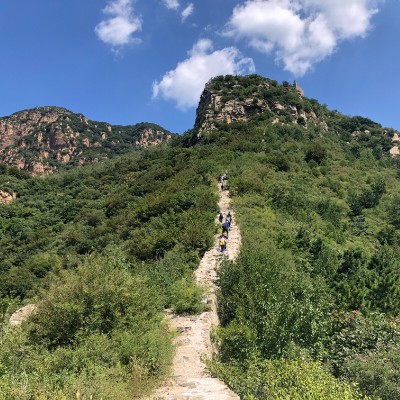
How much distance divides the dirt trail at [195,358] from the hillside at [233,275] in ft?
0.91

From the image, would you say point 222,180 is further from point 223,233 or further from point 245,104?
point 245,104

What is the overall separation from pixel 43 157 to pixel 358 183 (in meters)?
107

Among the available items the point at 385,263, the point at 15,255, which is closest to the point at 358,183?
the point at 385,263

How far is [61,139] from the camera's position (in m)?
127

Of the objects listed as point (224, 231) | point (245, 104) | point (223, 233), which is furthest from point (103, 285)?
point (245, 104)

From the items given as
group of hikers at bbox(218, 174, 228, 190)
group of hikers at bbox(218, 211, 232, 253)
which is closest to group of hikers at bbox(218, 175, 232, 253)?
group of hikers at bbox(218, 211, 232, 253)

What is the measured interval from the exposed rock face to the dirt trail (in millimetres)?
40128

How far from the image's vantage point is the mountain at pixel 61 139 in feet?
392

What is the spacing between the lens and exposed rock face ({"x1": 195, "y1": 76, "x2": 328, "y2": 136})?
51.7 m

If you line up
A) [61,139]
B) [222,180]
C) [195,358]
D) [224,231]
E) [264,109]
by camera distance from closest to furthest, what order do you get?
1. [195,358]
2. [224,231]
3. [222,180]
4. [264,109]
5. [61,139]

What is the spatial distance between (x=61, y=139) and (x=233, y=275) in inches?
4964

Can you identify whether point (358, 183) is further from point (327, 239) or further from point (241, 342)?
point (241, 342)

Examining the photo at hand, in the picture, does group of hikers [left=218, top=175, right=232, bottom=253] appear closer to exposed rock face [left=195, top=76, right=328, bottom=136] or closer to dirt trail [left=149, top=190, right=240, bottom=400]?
dirt trail [left=149, top=190, right=240, bottom=400]

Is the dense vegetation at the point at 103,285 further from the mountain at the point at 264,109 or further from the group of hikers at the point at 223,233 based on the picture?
the mountain at the point at 264,109
